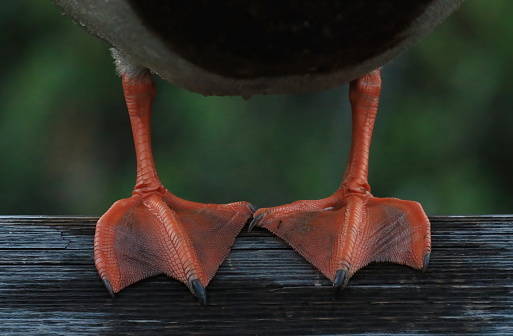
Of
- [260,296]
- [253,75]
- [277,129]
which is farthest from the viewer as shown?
[277,129]

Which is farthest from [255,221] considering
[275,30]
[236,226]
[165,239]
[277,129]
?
[277,129]

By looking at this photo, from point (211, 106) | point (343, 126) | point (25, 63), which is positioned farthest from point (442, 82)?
point (25, 63)

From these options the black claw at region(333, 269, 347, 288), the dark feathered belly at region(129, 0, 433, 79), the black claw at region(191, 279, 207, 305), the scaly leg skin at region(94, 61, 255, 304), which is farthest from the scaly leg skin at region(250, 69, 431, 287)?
the dark feathered belly at region(129, 0, 433, 79)

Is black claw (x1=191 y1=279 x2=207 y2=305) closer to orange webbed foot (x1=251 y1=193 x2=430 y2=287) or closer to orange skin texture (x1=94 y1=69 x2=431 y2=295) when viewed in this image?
orange skin texture (x1=94 y1=69 x2=431 y2=295)

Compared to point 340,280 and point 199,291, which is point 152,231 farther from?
point 340,280

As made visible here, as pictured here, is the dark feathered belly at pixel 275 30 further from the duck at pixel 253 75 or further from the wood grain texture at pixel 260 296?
the wood grain texture at pixel 260 296

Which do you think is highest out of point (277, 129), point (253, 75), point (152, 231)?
point (253, 75)

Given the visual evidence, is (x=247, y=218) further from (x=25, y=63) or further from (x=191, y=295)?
(x=25, y=63)

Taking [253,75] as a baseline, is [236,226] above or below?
below
